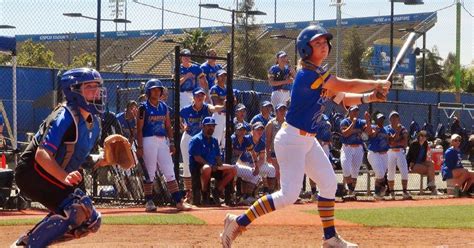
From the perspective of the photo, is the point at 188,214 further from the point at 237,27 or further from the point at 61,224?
the point at 237,27

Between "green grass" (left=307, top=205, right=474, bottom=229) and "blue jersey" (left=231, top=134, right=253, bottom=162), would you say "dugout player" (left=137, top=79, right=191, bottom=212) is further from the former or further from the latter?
"green grass" (left=307, top=205, right=474, bottom=229)

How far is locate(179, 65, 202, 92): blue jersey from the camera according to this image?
51.6 ft

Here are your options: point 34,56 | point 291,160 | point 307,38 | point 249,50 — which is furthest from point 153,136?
point 34,56

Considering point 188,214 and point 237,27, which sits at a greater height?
point 237,27

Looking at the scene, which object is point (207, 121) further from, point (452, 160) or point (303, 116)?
point (452, 160)

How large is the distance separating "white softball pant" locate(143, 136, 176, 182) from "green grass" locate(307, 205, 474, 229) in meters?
2.37

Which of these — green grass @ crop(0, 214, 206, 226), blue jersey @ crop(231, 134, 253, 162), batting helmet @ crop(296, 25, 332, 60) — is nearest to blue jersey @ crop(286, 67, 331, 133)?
batting helmet @ crop(296, 25, 332, 60)

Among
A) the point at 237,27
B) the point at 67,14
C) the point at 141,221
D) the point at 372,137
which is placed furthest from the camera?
the point at 237,27

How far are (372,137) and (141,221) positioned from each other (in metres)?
7.20

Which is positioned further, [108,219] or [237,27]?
[237,27]

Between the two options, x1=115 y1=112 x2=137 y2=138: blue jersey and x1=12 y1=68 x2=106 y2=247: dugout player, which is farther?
x1=115 y1=112 x2=137 y2=138: blue jersey

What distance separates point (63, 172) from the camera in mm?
6023

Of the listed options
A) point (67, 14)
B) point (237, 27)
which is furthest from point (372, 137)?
point (237, 27)

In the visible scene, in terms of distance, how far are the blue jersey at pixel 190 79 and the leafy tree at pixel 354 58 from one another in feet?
119
